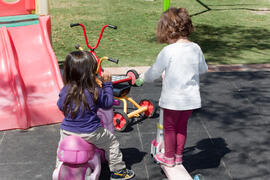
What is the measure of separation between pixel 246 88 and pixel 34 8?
153 inches

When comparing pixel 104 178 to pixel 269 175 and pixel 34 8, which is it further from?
pixel 34 8

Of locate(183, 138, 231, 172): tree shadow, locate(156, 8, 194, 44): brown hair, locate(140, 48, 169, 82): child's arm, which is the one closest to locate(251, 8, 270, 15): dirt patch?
locate(183, 138, 231, 172): tree shadow

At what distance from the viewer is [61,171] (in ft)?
11.7

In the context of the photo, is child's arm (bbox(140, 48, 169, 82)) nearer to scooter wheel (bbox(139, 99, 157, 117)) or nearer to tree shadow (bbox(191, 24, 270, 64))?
scooter wheel (bbox(139, 99, 157, 117))

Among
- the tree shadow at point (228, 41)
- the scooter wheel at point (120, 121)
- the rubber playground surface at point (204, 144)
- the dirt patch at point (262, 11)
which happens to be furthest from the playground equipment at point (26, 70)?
the dirt patch at point (262, 11)

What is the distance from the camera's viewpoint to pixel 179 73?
143 inches

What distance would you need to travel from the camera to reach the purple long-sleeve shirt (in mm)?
3455

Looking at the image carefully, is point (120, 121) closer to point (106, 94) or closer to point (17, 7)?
point (106, 94)

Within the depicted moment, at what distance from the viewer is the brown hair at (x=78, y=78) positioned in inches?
132

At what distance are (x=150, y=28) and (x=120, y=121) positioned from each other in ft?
21.2

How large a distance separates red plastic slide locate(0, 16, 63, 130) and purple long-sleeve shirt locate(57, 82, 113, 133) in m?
1.84

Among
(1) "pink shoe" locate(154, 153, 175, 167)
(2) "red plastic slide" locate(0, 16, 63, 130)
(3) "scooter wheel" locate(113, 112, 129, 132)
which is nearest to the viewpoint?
(1) "pink shoe" locate(154, 153, 175, 167)

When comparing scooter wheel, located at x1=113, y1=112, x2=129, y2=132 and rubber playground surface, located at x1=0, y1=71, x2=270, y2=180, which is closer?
rubber playground surface, located at x1=0, y1=71, x2=270, y2=180

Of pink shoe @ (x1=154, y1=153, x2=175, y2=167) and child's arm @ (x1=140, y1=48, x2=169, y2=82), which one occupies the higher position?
child's arm @ (x1=140, y1=48, x2=169, y2=82)
